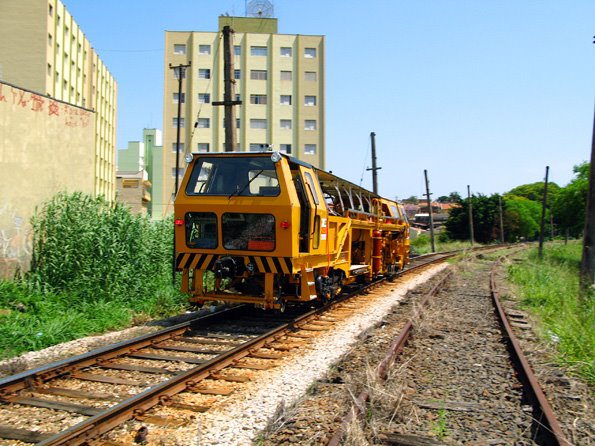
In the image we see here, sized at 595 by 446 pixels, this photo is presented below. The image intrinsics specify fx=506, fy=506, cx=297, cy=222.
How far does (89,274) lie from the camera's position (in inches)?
381

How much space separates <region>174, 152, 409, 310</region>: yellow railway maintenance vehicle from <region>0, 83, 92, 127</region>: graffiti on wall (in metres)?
3.97

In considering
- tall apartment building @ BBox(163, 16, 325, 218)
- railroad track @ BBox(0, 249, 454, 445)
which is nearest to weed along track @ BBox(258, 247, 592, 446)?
railroad track @ BBox(0, 249, 454, 445)

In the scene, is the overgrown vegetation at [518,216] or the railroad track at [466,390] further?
the overgrown vegetation at [518,216]

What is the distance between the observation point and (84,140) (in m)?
11.7

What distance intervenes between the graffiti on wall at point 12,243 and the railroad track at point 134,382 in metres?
4.03

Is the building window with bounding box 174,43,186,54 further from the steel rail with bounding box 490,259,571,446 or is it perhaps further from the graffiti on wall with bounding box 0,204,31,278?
the steel rail with bounding box 490,259,571,446

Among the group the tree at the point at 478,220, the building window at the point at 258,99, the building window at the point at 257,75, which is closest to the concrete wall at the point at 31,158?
the building window at the point at 258,99

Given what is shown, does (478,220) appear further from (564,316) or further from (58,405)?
(58,405)

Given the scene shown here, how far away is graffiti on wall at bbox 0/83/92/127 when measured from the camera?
9844 mm

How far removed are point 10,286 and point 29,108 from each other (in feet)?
12.0

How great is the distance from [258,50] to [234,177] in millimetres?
49342

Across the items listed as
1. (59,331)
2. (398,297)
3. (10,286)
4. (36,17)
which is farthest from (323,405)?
(36,17)

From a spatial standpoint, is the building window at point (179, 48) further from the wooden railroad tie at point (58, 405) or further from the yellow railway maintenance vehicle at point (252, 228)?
the wooden railroad tie at point (58, 405)

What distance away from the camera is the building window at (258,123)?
54.5 m
